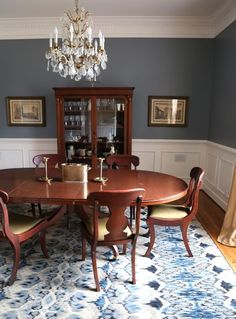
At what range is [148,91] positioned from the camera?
172 inches

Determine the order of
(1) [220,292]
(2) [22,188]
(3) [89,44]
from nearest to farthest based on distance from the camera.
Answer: (1) [220,292] < (2) [22,188] < (3) [89,44]

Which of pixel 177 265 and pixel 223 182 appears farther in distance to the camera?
pixel 223 182

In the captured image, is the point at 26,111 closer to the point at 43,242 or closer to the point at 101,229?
the point at 43,242

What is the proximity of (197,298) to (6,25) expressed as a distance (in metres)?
4.70

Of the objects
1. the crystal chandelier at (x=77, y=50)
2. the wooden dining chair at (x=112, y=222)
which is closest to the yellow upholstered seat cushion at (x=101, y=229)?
the wooden dining chair at (x=112, y=222)

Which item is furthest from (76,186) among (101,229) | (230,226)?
(230,226)

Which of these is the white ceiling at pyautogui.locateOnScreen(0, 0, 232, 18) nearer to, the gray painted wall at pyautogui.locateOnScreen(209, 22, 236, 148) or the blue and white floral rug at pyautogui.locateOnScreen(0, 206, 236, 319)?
the gray painted wall at pyautogui.locateOnScreen(209, 22, 236, 148)

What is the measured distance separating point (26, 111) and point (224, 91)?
331 cm

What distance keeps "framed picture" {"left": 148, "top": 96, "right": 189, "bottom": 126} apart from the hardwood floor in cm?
138

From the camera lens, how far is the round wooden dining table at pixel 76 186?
2.04 metres

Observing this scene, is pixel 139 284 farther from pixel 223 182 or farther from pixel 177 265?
pixel 223 182

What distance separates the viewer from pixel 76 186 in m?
2.33

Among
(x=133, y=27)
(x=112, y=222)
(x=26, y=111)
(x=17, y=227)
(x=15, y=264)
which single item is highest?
(x=133, y=27)

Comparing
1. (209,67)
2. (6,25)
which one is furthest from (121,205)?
(6,25)
